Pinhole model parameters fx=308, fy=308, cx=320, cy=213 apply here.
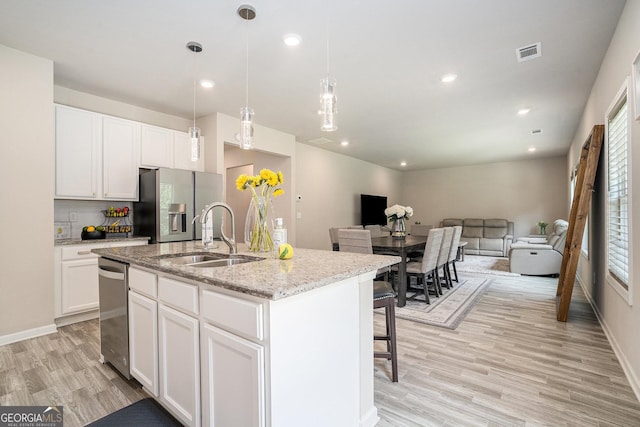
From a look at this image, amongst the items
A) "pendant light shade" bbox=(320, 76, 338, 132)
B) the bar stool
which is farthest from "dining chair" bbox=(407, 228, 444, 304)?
"pendant light shade" bbox=(320, 76, 338, 132)

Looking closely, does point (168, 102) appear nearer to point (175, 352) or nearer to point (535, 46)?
point (175, 352)

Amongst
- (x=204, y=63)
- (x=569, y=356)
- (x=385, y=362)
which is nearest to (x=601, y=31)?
(x=569, y=356)

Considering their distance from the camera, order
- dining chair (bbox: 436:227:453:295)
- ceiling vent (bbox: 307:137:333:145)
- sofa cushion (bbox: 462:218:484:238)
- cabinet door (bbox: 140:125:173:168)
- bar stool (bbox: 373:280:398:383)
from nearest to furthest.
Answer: bar stool (bbox: 373:280:398:383) < cabinet door (bbox: 140:125:173:168) < dining chair (bbox: 436:227:453:295) < ceiling vent (bbox: 307:137:333:145) < sofa cushion (bbox: 462:218:484:238)

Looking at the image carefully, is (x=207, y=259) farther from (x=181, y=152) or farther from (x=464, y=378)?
(x=181, y=152)

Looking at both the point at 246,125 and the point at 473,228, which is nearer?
the point at 246,125

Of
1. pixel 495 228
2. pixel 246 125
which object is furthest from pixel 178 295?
pixel 495 228

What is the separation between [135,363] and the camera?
6.49 feet

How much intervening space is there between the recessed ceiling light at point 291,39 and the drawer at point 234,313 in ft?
7.19

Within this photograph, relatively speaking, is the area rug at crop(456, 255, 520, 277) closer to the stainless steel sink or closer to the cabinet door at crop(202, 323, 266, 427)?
the stainless steel sink

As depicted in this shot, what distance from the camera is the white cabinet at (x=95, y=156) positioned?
3.34m

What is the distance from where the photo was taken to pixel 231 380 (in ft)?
4.17

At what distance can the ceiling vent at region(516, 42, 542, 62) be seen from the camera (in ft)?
9.04

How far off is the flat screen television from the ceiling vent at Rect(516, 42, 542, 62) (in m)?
5.39

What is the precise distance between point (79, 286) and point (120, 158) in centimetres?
155
